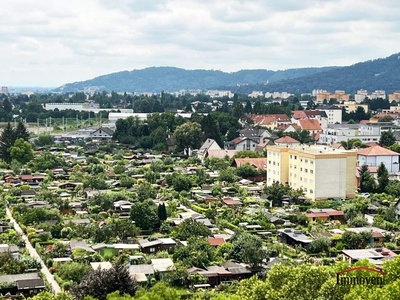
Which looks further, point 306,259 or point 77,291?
point 306,259

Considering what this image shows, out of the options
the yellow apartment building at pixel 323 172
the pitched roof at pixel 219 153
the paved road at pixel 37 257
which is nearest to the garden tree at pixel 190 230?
the paved road at pixel 37 257

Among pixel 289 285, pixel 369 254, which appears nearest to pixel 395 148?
pixel 369 254

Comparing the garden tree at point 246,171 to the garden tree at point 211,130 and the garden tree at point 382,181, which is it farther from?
the garden tree at point 211,130

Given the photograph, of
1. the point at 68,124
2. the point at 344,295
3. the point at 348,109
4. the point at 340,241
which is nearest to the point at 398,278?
the point at 344,295

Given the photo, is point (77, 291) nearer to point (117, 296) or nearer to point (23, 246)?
A: point (117, 296)

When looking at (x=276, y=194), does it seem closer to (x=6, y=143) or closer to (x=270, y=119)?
(x=6, y=143)

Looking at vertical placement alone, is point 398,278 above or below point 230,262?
above
